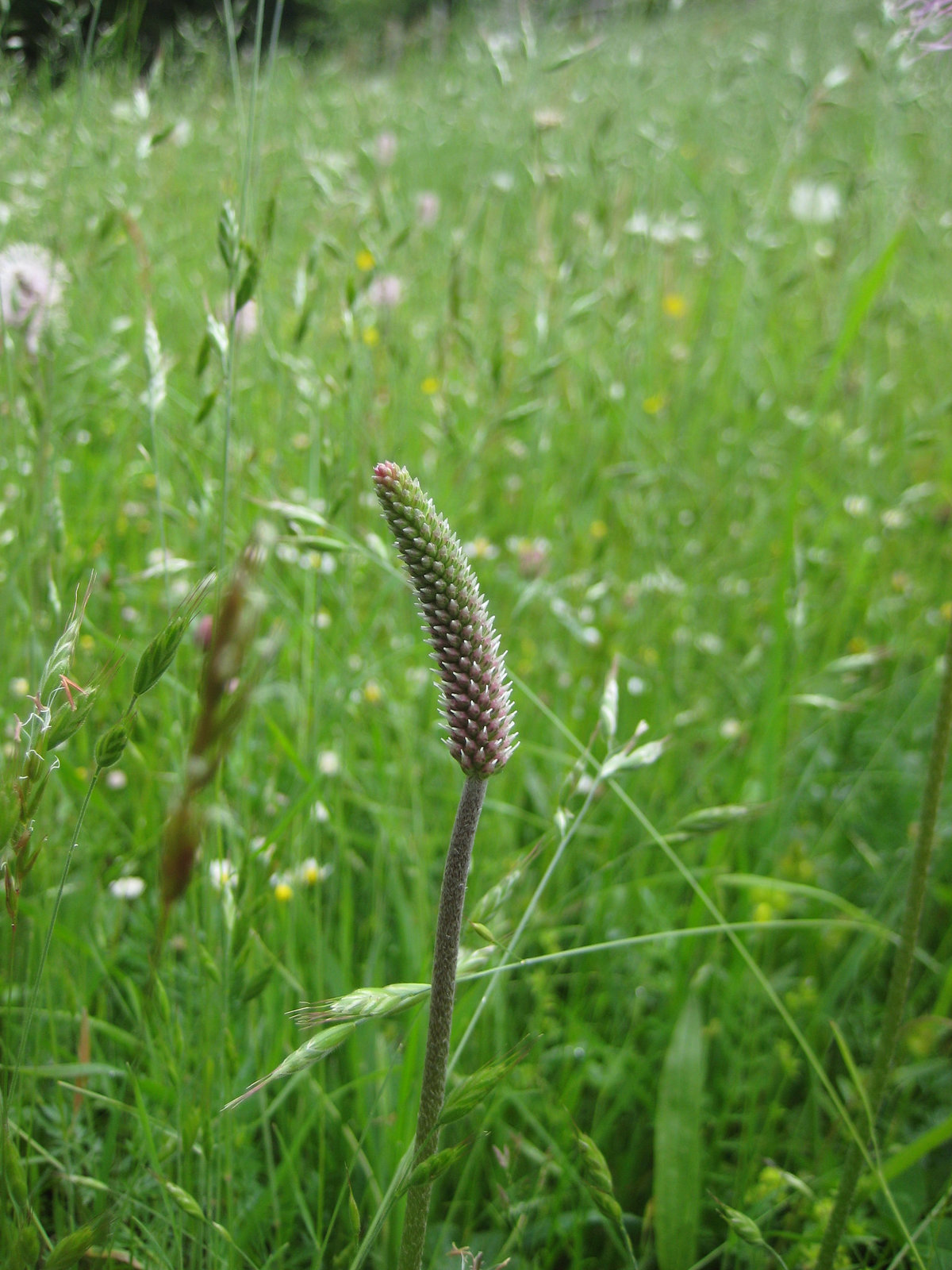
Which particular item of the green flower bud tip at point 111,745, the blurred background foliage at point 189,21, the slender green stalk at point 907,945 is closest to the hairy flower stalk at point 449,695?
the green flower bud tip at point 111,745

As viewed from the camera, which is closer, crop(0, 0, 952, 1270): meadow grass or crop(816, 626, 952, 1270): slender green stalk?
crop(816, 626, 952, 1270): slender green stalk

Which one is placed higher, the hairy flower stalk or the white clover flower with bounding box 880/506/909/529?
the hairy flower stalk

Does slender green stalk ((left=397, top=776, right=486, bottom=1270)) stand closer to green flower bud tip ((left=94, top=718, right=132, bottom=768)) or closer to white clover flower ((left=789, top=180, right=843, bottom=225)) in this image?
green flower bud tip ((left=94, top=718, right=132, bottom=768))

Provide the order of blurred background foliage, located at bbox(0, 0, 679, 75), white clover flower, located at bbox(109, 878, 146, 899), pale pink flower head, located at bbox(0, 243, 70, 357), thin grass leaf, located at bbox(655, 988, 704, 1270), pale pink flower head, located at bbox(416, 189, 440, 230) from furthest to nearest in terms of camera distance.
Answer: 1. pale pink flower head, located at bbox(416, 189, 440, 230)
2. pale pink flower head, located at bbox(0, 243, 70, 357)
3. blurred background foliage, located at bbox(0, 0, 679, 75)
4. white clover flower, located at bbox(109, 878, 146, 899)
5. thin grass leaf, located at bbox(655, 988, 704, 1270)

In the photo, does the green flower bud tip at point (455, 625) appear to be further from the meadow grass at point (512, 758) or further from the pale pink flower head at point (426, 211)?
the pale pink flower head at point (426, 211)

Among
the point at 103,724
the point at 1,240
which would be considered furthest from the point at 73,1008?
the point at 1,240

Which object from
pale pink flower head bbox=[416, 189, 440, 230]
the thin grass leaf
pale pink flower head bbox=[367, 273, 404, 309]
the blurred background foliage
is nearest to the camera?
the thin grass leaf

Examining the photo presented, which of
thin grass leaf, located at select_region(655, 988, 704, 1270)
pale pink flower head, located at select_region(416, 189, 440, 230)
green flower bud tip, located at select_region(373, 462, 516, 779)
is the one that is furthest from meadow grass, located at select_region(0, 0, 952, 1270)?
pale pink flower head, located at select_region(416, 189, 440, 230)

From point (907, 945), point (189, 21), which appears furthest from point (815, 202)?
point (907, 945)
